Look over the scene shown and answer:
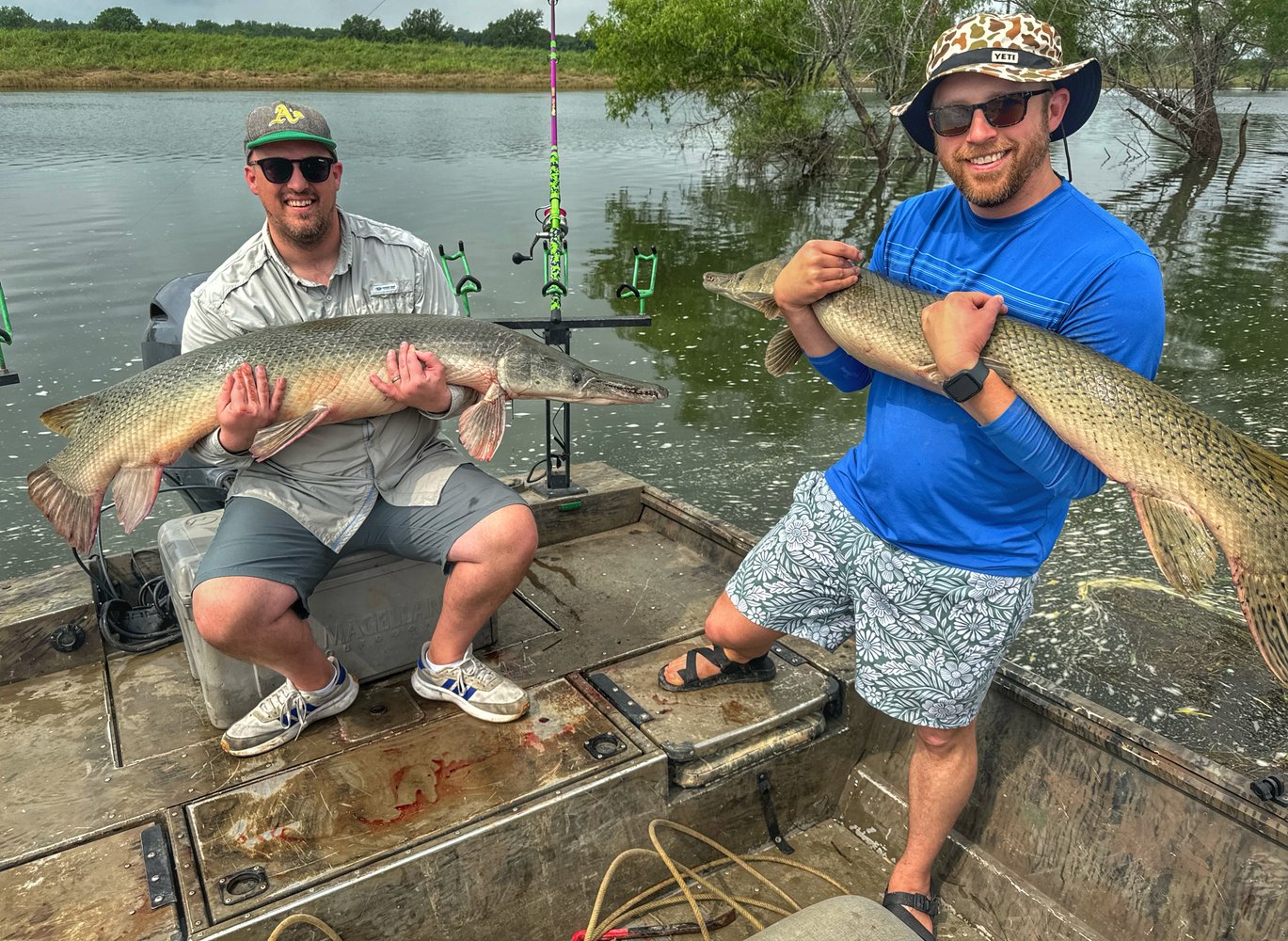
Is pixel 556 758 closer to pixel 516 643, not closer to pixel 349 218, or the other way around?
pixel 516 643

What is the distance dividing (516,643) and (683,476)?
12.3 feet

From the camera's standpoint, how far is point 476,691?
118 inches

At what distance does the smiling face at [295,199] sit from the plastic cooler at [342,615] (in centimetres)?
100

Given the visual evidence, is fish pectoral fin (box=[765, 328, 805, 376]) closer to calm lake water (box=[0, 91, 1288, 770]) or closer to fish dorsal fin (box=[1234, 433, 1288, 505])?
fish dorsal fin (box=[1234, 433, 1288, 505])

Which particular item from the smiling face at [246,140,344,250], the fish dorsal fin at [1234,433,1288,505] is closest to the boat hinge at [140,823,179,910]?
the smiling face at [246,140,344,250]

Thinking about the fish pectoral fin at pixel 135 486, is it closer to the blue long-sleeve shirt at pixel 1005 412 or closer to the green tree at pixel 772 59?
the blue long-sleeve shirt at pixel 1005 412

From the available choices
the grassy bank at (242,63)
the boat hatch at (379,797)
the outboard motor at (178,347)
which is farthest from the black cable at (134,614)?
the grassy bank at (242,63)

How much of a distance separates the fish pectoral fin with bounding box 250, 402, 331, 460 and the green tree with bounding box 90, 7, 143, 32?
6037 cm

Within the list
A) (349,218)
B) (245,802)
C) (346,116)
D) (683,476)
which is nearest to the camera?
(245,802)

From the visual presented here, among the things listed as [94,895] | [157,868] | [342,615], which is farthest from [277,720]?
[94,895]

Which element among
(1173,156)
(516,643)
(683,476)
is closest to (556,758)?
(516,643)

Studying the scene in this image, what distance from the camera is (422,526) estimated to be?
3.08m

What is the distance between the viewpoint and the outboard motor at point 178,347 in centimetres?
379

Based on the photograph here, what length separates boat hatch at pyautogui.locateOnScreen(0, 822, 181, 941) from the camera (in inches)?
87.8
